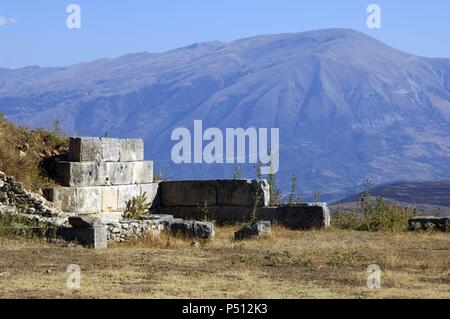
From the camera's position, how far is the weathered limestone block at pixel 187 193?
24297 millimetres

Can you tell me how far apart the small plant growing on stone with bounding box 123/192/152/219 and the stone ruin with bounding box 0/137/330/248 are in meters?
0.13

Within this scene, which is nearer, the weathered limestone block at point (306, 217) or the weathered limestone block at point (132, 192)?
the weathered limestone block at point (306, 217)

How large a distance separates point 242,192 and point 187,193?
5.27 feet

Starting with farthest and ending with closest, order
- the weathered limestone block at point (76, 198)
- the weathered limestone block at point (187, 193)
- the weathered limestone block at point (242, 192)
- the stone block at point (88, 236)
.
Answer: the weathered limestone block at point (187, 193) < the weathered limestone block at point (242, 192) < the weathered limestone block at point (76, 198) < the stone block at point (88, 236)

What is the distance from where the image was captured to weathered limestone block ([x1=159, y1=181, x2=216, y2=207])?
24.3 m

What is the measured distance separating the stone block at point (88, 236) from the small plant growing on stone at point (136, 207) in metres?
4.89

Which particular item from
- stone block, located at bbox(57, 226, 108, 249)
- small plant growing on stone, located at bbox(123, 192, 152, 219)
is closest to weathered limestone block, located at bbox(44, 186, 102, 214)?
small plant growing on stone, located at bbox(123, 192, 152, 219)

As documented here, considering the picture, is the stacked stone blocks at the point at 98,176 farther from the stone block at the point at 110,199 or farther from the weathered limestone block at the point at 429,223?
the weathered limestone block at the point at 429,223

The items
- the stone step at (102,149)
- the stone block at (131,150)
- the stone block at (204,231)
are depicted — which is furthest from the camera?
the stone block at (131,150)

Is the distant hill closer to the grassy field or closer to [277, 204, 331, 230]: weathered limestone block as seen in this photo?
[277, 204, 331, 230]: weathered limestone block

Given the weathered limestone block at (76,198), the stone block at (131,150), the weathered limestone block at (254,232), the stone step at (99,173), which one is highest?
the stone block at (131,150)

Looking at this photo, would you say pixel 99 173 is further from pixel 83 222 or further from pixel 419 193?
pixel 419 193

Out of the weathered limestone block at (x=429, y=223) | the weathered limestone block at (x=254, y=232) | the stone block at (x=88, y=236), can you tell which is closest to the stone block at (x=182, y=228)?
the weathered limestone block at (x=254, y=232)
